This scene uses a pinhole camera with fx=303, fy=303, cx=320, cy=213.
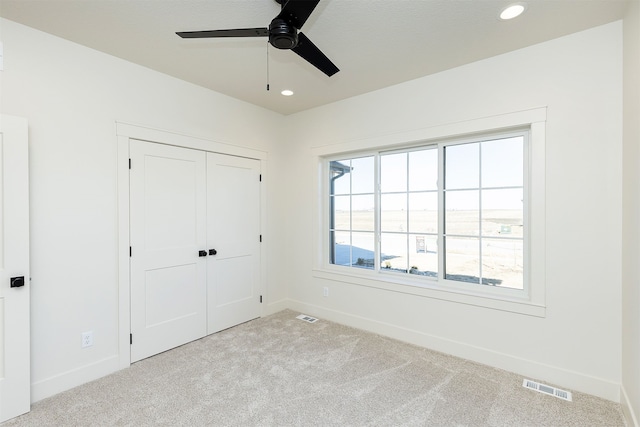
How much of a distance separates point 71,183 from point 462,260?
3.49m

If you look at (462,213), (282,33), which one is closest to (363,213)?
(462,213)

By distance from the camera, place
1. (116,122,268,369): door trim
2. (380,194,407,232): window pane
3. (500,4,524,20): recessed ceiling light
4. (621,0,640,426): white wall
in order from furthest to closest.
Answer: (380,194,407,232): window pane → (116,122,268,369): door trim → (500,4,524,20): recessed ceiling light → (621,0,640,426): white wall

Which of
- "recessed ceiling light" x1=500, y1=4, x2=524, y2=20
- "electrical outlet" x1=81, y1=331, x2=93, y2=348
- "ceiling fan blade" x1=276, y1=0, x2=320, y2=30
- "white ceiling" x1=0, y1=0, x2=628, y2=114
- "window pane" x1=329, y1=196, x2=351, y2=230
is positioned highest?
"white ceiling" x1=0, y1=0, x2=628, y2=114

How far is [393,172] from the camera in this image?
346 centimetres

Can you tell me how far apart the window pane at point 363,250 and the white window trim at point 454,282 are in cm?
10

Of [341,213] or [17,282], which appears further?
[341,213]

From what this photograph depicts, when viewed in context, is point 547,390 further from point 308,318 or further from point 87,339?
point 87,339

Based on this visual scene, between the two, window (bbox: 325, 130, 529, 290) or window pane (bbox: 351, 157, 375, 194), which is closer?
window (bbox: 325, 130, 529, 290)

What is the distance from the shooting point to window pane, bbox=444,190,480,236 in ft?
9.45

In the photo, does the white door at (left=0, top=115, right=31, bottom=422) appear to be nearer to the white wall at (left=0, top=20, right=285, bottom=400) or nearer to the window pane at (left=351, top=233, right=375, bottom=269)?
the white wall at (left=0, top=20, right=285, bottom=400)

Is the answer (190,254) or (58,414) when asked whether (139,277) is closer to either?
(190,254)

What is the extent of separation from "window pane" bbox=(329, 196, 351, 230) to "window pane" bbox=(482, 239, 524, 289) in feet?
5.16

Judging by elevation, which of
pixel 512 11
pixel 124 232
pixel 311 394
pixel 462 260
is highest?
pixel 512 11

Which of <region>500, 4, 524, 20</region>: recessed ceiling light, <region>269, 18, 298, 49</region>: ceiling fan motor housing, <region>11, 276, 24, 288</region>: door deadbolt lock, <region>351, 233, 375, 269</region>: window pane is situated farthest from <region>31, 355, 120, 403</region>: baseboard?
<region>500, 4, 524, 20</region>: recessed ceiling light
